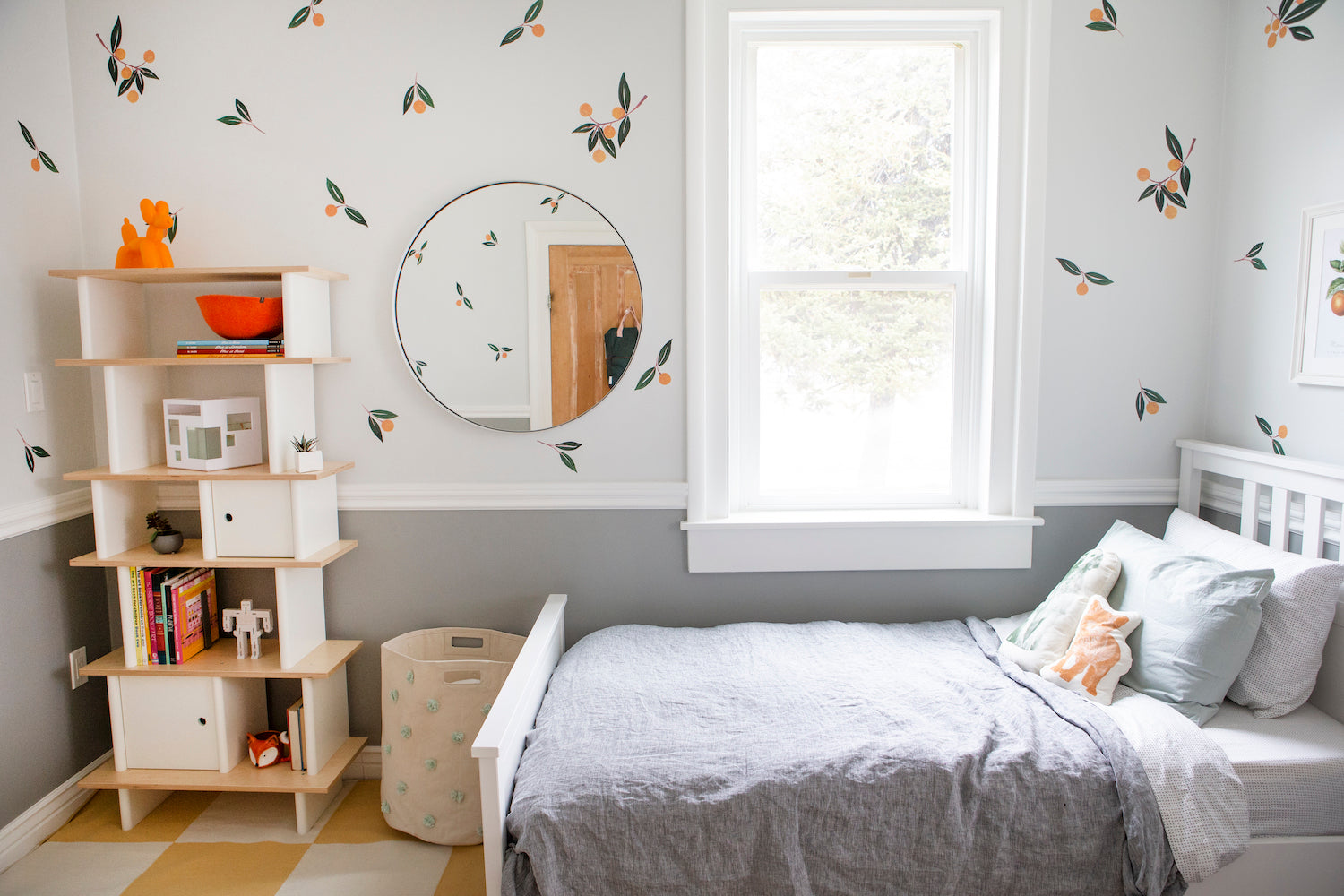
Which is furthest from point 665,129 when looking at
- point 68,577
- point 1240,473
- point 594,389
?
point 68,577

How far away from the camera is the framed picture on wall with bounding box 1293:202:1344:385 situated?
191 centimetres

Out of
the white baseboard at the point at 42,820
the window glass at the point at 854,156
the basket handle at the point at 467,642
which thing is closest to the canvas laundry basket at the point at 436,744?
the basket handle at the point at 467,642

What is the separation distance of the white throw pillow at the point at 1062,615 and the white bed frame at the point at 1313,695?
0.44 metres

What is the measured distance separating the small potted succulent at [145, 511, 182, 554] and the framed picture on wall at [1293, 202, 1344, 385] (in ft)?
10.1

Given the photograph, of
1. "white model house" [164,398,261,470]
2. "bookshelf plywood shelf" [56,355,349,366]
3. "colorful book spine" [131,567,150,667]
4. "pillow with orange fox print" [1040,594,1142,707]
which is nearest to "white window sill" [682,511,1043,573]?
"pillow with orange fox print" [1040,594,1142,707]

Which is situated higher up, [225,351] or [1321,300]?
→ [1321,300]

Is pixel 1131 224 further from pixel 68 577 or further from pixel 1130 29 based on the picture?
pixel 68 577

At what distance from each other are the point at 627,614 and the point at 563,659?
0.34m

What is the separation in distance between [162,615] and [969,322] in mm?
2479

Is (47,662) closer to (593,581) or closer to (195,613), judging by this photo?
(195,613)

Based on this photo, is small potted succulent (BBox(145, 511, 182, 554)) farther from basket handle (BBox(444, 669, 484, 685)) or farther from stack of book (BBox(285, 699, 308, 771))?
basket handle (BBox(444, 669, 484, 685))

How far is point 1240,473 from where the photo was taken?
6.99 feet

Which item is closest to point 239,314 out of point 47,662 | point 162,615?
point 162,615

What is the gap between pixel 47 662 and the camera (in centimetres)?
215
